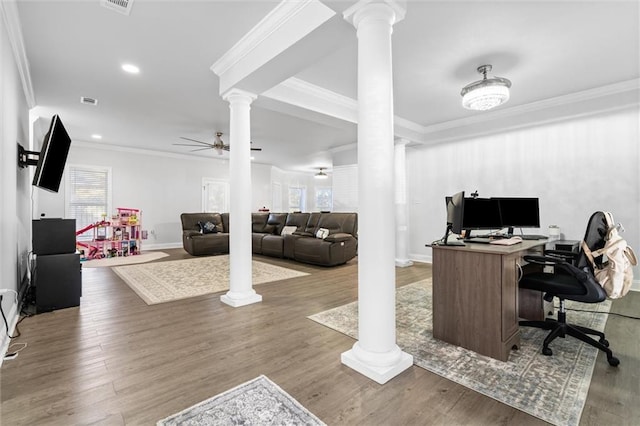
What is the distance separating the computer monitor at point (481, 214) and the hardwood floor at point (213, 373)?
1.32 m

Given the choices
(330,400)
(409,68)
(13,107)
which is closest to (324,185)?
(409,68)

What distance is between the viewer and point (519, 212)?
3703 millimetres

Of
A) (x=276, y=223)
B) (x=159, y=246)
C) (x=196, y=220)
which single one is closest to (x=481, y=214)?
(x=276, y=223)

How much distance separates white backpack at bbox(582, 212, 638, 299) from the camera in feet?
6.71

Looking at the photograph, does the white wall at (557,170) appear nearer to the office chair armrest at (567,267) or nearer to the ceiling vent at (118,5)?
the office chair armrest at (567,267)

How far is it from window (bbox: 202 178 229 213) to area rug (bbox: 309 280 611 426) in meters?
6.88

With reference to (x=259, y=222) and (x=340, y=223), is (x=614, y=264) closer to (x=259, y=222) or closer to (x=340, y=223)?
(x=340, y=223)

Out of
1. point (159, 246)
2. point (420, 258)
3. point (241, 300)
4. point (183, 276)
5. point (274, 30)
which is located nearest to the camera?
point (274, 30)

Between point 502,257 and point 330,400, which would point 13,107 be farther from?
point 502,257

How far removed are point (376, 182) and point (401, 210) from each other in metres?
4.10

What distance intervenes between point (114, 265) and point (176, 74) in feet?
12.8

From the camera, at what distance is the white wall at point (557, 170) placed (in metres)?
3.88

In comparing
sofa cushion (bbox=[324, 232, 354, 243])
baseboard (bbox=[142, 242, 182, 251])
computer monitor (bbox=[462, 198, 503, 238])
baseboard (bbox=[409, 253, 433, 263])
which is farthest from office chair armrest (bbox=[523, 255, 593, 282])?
baseboard (bbox=[142, 242, 182, 251])

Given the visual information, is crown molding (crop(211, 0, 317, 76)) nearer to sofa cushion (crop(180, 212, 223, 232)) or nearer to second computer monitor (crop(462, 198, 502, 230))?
second computer monitor (crop(462, 198, 502, 230))
